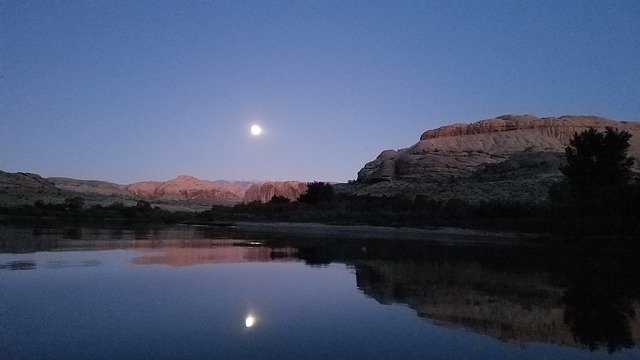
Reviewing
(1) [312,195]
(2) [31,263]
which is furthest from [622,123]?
(2) [31,263]

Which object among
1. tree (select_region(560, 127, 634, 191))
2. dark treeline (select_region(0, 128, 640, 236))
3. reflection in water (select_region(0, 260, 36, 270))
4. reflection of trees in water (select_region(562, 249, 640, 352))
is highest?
tree (select_region(560, 127, 634, 191))

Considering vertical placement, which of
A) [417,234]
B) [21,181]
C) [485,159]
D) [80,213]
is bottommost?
[417,234]

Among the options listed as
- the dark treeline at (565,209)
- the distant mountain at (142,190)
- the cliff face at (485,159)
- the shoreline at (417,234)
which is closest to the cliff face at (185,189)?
the distant mountain at (142,190)

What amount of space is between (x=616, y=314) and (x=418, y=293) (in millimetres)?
3988

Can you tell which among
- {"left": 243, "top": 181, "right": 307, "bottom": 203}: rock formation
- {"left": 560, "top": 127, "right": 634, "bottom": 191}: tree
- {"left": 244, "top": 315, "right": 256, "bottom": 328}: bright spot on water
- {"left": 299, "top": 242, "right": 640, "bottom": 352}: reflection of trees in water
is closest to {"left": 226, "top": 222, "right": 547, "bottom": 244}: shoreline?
{"left": 560, "top": 127, "right": 634, "bottom": 191}: tree

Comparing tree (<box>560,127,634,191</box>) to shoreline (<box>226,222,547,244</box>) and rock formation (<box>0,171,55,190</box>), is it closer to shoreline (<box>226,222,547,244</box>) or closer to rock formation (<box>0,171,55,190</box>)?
shoreline (<box>226,222,547,244</box>)

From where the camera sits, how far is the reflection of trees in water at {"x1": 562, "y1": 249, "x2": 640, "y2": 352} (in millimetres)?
8727

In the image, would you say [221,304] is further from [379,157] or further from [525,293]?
[379,157]

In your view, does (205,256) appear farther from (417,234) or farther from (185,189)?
(185,189)

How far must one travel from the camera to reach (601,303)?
1157 cm

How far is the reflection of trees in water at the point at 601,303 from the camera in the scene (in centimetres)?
873

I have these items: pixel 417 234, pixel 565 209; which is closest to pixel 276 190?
pixel 417 234

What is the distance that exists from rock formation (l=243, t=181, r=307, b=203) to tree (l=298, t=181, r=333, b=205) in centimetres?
4086

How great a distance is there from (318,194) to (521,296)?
196 feet
